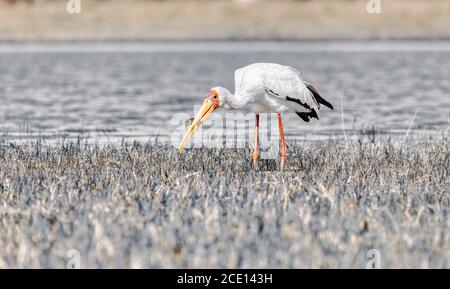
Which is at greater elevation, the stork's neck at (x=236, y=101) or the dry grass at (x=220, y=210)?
the stork's neck at (x=236, y=101)

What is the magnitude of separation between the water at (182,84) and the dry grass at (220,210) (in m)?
3.33

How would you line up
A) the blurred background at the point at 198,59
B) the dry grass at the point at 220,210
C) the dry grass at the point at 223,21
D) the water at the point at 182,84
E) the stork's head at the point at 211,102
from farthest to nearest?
the dry grass at the point at 223,21, the blurred background at the point at 198,59, the water at the point at 182,84, the stork's head at the point at 211,102, the dry grass at the point at 220,210

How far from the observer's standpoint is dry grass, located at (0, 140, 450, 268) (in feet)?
20.5

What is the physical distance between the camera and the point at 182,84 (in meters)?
27.7

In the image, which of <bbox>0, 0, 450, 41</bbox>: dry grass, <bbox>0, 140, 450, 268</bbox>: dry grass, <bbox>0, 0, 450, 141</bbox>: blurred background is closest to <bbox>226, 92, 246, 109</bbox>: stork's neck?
<bbox>0, 140, 450, 268</bbox>: dry grass

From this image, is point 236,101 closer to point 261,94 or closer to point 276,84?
point 261,94

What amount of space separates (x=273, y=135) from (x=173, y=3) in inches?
1663

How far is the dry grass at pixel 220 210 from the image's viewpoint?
20.5 ft

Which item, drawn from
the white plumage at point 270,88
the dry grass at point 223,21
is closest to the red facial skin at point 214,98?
the white plumage at point 270,88

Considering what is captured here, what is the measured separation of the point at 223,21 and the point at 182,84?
82.9ft

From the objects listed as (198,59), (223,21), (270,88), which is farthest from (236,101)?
(223,21)

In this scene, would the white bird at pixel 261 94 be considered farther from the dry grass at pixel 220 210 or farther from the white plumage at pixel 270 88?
the dry grass at pixel 220 210

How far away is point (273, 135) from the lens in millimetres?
14742
